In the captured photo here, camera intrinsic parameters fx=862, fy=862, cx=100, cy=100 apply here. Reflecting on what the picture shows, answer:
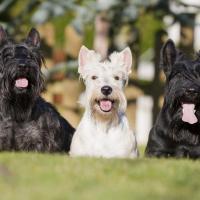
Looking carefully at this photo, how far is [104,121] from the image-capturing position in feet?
38.3

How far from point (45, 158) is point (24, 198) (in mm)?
2431

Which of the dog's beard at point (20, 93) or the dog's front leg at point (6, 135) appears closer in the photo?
the dog's beard at point (20, 93)


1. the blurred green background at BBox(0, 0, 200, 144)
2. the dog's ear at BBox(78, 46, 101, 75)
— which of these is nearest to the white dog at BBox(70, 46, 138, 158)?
the dog's ear at BBox(78, 46, 101, 75)

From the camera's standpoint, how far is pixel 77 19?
21.4 meters

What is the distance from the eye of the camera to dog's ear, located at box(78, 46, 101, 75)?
1200 cm

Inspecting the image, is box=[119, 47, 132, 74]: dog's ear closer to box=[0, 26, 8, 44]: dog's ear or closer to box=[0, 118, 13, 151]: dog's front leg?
box=[0, 26, 8, 44]: dog's ear

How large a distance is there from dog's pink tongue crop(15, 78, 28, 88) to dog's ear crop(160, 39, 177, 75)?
199cm

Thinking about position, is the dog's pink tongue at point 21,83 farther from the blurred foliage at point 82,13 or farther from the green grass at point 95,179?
the blurred foliage at point 82,13

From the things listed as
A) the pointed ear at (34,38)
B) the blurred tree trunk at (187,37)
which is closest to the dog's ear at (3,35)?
the pointed ear at (34,38)

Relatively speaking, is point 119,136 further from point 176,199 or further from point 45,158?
point 176,199

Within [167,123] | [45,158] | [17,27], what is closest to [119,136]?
[167,123]

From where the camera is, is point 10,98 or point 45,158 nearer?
point 45,158

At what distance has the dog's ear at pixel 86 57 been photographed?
12.0m

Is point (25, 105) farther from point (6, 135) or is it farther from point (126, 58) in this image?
point (126, 58)
